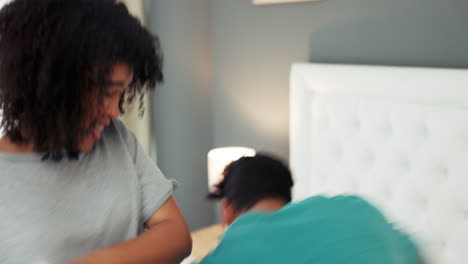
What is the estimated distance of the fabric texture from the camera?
77 cm

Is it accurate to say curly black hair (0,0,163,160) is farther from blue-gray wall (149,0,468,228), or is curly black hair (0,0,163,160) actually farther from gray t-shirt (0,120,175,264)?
blue-gray wall (149,0,468,228)

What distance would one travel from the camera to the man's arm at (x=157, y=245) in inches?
31.0

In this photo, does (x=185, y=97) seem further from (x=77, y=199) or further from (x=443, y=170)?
(x=77, y=199)

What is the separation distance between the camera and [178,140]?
103 inches

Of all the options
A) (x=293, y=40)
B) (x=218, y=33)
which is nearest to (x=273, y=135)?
(x=293, y=40)

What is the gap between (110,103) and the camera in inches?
33.6

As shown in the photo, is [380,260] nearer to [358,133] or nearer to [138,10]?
[358,133]

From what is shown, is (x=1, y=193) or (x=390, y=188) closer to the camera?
(x=1, y=193)

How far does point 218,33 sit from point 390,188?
53.3 inches

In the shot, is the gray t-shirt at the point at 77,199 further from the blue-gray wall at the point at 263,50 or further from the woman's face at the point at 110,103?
the blue-gray wall at the point at 263,50

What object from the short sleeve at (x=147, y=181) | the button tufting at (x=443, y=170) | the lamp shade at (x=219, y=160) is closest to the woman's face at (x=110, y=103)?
the short sleeve at (x=147, y=181)

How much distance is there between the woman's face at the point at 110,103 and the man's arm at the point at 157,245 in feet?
0.70

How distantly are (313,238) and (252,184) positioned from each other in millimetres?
319

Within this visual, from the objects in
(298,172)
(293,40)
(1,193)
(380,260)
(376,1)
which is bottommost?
(298,172)
